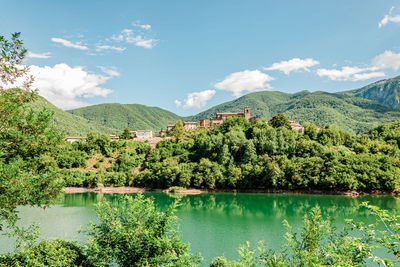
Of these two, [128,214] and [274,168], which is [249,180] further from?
[128,214]

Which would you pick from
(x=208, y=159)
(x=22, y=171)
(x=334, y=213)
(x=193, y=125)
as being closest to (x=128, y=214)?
(x=22, y=171)

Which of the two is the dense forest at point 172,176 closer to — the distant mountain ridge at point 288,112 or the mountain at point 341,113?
the distant mountain ridge at point 288,112

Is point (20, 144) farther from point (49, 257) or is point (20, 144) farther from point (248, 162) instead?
point (248, 162)

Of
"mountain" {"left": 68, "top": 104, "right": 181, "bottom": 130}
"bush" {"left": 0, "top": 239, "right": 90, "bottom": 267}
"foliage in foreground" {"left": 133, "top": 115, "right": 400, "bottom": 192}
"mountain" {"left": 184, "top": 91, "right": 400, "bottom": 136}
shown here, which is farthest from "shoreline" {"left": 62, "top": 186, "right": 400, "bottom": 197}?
"mountain" {"left": 68, "top": 104, "right": 181, "bottom": 130}

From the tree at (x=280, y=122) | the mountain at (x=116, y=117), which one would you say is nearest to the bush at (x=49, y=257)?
the tree at (x=280, y=122)

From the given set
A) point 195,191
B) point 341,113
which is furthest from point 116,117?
point 195,191

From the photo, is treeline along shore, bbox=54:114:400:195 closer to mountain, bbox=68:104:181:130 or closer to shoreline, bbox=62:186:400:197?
shoreline, bbox=62:186:400:197
